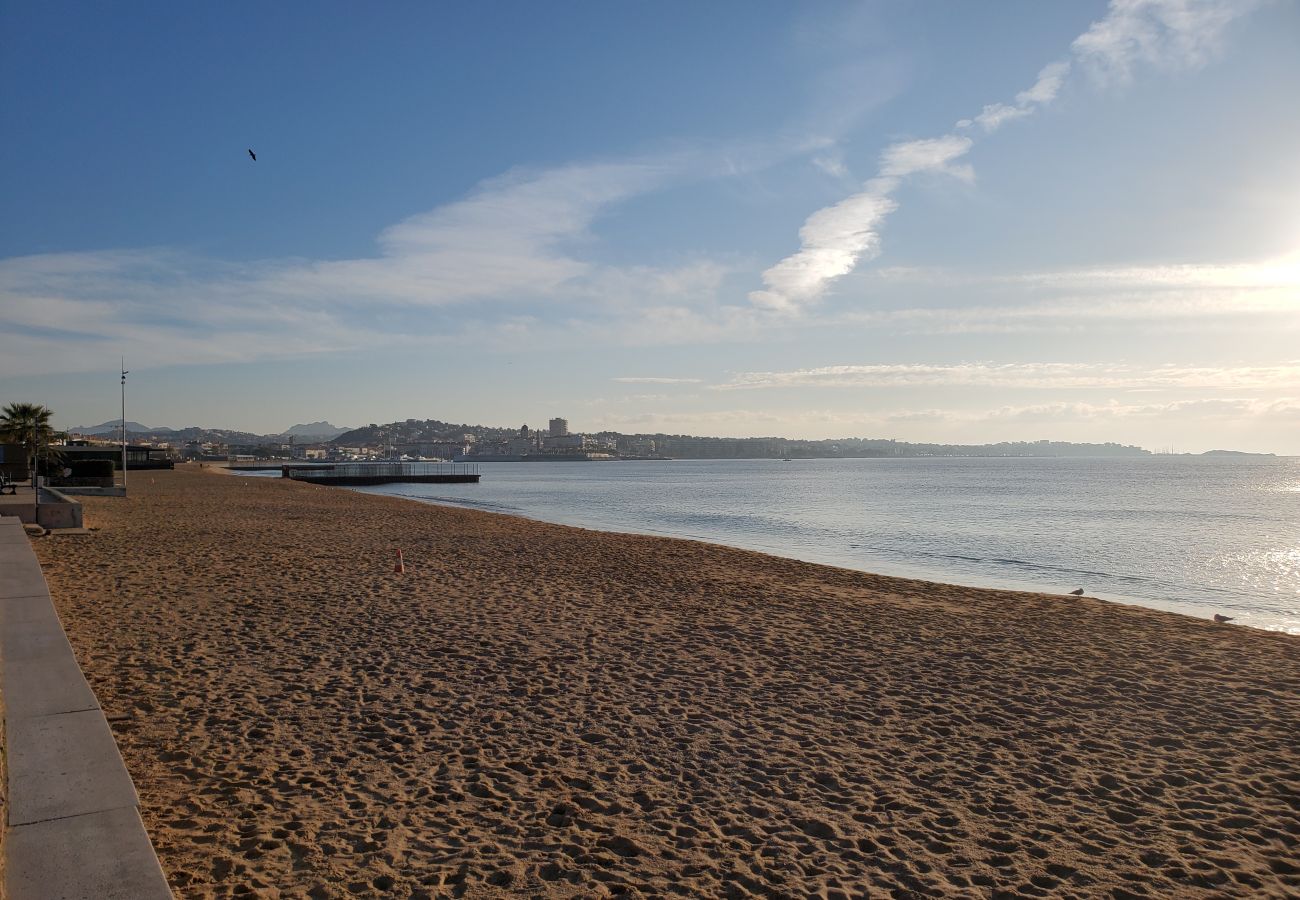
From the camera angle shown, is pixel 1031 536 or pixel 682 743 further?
pixel 1031 536

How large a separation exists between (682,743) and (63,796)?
3.61m

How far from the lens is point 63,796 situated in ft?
12.2

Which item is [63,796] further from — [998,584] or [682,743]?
[998,584]

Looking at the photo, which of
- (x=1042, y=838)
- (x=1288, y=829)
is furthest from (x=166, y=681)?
(x=1288, y=829)

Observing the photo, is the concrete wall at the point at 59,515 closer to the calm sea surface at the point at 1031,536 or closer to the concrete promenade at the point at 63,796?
the concrete promenade at the point at 63,796

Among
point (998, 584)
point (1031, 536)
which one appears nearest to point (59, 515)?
point (998, 584)

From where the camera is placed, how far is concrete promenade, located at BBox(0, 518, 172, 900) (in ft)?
→ 10.1

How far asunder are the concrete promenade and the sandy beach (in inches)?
16.5

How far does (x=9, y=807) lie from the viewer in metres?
3.61

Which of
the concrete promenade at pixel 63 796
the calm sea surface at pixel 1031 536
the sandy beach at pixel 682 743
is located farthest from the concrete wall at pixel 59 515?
the calm sea surface at pixel 1031 536

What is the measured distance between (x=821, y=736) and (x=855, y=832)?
61.0 inches

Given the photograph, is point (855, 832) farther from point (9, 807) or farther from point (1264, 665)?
point (1264, 665)

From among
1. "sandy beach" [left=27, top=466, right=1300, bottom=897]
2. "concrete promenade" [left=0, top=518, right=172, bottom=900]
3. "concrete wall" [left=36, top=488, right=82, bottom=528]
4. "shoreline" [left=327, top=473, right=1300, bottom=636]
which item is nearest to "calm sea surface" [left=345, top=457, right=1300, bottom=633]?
"shoreline" [left=327, top=473, right=1300, bottom=636]

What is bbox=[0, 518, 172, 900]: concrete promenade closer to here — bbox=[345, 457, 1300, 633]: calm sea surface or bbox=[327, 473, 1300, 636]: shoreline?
bbox=[327, 473, 1300, 636]: shoreline
